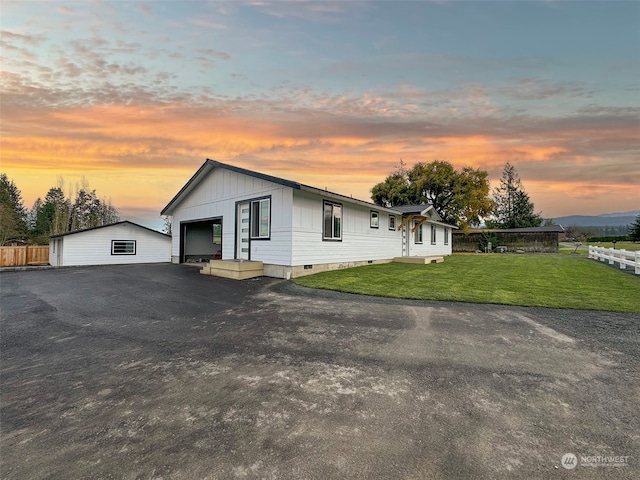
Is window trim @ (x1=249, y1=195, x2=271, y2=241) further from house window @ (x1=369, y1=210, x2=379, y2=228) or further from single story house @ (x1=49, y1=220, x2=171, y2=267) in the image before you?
single story house @ (x1=49, y1=220, x2=171, y2=267)

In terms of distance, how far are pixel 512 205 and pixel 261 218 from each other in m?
54.3

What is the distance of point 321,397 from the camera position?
275 centimetres

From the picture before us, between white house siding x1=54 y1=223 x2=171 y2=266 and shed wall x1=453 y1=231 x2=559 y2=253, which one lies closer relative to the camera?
white house siding x1=54 y1=223 x2=171 y2=266

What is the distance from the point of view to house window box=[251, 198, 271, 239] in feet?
38.8

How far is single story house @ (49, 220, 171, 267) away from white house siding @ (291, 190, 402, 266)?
14900mm

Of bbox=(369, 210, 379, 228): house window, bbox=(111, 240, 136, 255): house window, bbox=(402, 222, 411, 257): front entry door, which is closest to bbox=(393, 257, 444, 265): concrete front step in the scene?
bbox=(402, 222, 411, 257): front entry door

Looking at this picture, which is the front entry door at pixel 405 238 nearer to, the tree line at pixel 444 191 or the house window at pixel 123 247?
the tree line at pixel 444 191

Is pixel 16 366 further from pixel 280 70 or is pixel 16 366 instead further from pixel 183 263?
pixel 183 263

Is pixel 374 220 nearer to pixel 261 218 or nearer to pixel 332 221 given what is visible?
pixel 332 221

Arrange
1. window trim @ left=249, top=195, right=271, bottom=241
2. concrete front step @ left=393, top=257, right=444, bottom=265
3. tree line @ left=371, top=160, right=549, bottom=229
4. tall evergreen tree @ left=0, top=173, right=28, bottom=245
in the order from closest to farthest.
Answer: window trim @ left=249, top=195, right=271, bottom=241 → concrete front step @ left=393, top=257, right=444, bottom=265 → tall evergreen tree @ left=0, top=173, right=28, bottom=245 → tree line @ left=371, top=160, right=549, bottom=229

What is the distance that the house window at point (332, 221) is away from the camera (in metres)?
12.2

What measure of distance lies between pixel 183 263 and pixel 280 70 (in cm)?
1288

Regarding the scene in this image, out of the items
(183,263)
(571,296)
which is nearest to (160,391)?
(571,296)

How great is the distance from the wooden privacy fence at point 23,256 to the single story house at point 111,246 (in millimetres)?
1100
